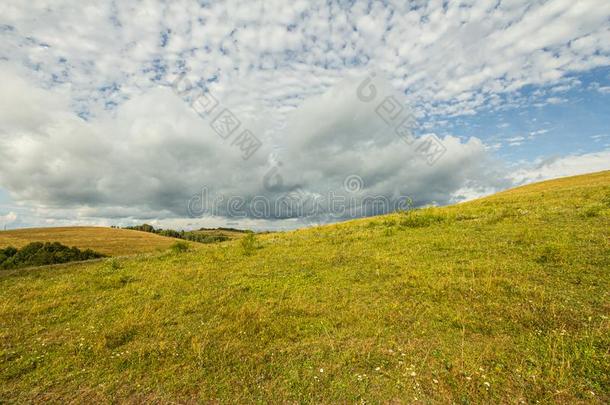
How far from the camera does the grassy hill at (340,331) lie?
5504 mm

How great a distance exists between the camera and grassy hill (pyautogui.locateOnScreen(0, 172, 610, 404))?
5.50 metres

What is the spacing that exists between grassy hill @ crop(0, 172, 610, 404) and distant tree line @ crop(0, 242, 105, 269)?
4357 centimetres

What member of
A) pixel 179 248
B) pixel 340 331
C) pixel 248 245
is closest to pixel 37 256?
pixel 179 248

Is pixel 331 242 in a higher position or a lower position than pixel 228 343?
higher

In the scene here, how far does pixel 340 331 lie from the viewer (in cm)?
759

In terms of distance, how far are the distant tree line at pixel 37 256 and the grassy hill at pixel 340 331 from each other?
43573 millimetres

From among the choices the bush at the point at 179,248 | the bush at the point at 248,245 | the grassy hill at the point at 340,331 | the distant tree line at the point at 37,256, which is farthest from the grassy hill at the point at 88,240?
the grassy hill at the point at 340,331

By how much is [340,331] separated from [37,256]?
195 feet

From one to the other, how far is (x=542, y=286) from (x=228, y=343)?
908cm

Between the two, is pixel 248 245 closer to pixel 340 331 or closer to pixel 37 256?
pixel 340 331

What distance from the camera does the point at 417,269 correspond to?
12.1 metres

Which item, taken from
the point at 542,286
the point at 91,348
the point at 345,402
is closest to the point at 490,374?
the point at 345,402

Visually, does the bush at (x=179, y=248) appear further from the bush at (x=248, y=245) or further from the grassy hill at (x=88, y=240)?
the grassy hill at (x=88, y=240)

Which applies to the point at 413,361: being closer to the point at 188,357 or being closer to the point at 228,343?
the point at 228,343
